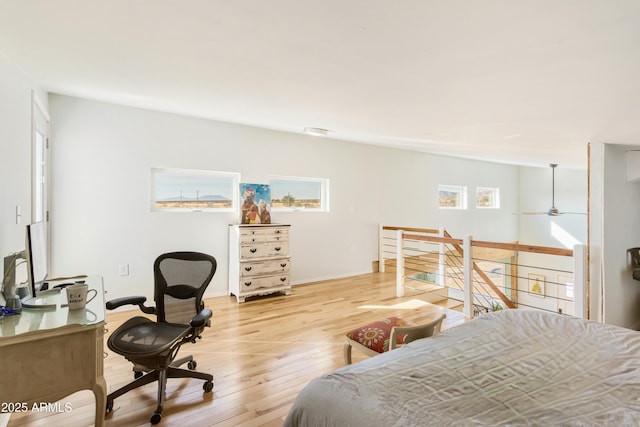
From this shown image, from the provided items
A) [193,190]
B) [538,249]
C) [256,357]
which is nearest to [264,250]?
[193,190]

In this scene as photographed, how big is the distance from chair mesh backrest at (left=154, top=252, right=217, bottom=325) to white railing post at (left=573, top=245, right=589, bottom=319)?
128 inches

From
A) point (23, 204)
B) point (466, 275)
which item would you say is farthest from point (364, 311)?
point (23, 204)

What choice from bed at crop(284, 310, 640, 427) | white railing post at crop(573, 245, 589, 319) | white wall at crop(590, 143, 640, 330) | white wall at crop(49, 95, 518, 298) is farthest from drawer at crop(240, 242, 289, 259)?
white wall at crop(590, 143, 640, 330)

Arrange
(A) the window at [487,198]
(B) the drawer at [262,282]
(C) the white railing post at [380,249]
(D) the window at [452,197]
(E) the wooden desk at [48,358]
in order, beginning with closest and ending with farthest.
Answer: (E) the wooden desk at [48,358] → (B) the drawer at [262,282] → (C) the white railing post at [380,249] → (D) the window at [452,197] → (A) the window at [487,198]

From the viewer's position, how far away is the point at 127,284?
148 inches

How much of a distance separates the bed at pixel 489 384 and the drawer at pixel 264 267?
9.71 feet

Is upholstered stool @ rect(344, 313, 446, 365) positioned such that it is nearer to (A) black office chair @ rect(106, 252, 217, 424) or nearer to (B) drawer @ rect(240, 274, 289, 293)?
(A) black office chair @ rect(106, 252, 217, 424)

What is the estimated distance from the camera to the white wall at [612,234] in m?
3.37

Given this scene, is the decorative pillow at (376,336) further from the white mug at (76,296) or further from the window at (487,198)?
the window at (487,198)

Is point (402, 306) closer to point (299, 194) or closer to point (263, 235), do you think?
point (263, 235)

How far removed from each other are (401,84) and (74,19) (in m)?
1.95

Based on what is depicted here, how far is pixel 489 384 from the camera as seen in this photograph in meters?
1.26

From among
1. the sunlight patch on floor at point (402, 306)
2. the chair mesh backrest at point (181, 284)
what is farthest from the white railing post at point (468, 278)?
the chair mesh backrest at point (181, 284)

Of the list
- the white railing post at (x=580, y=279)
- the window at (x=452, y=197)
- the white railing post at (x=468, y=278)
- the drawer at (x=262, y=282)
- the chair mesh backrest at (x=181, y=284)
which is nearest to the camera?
the chair mesh backrest at (x=181, y=284)
